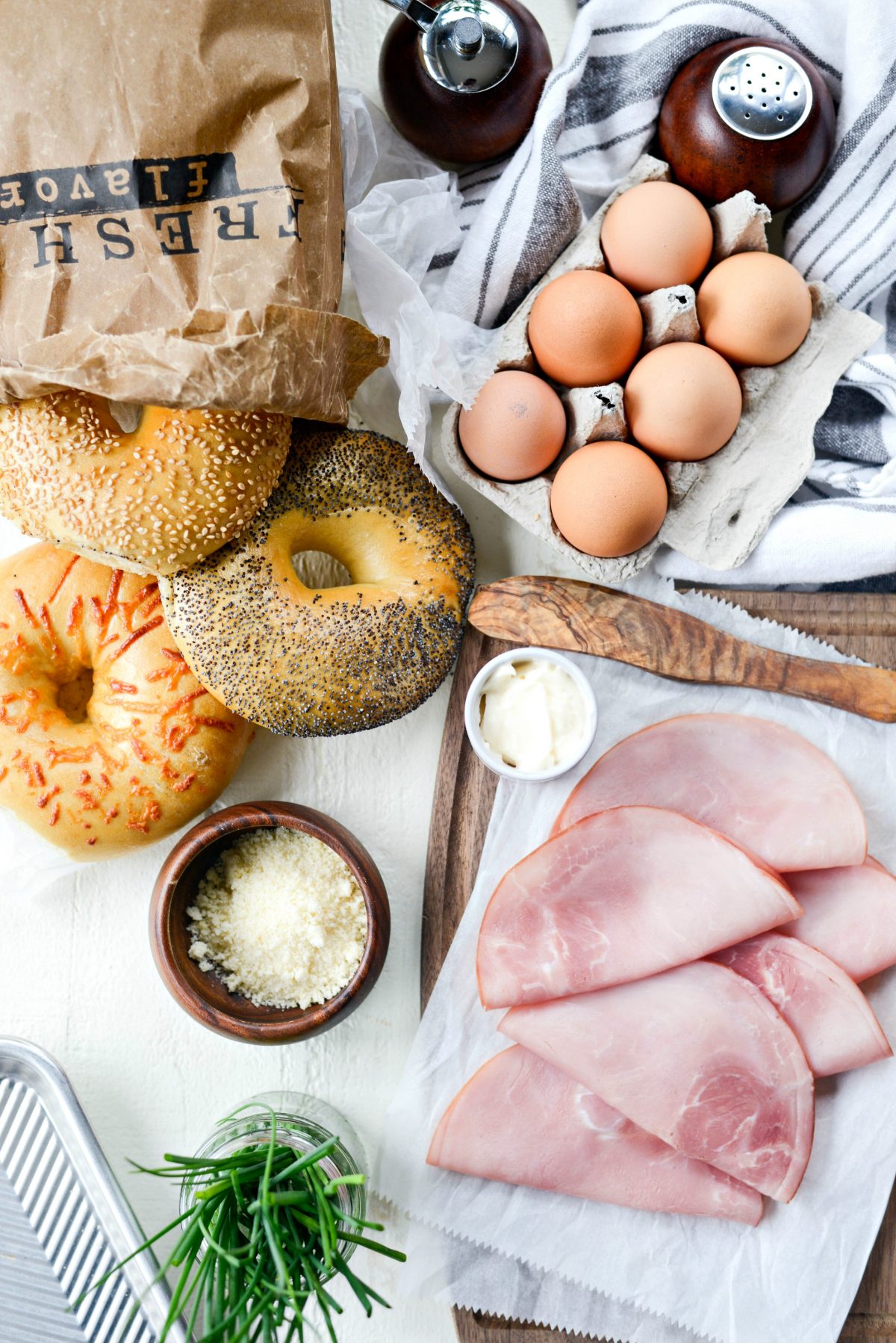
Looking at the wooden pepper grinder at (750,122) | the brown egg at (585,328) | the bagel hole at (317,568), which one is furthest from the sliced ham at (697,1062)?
the wooden pepper grinder at (750,122)

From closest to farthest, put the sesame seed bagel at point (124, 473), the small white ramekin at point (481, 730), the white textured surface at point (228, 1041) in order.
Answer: the sesame seed bagel at point (124, 473)
the small white ramekin at point (481, 730)
the white textured surface at point (228, 1041)

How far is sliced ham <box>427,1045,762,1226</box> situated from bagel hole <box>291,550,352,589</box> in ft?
1.80

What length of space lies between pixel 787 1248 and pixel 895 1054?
22cm

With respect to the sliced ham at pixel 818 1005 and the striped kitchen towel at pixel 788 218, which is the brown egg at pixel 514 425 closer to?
the striped kitchen towel at pixel 788 218

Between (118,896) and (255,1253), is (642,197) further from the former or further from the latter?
(255,1253)

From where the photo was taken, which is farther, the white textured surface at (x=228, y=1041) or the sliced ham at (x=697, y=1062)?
the white textured surface at (x=228, y=1041)

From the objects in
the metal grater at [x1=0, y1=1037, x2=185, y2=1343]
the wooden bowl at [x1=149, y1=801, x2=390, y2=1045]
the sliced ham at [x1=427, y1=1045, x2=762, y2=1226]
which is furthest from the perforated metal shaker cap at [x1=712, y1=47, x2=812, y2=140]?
the metal grater at [x1=0, y1=1037, x2=185, y2=1343]

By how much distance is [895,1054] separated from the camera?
3.35ft

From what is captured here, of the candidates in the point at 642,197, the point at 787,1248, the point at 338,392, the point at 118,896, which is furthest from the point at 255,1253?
the point at 642,197

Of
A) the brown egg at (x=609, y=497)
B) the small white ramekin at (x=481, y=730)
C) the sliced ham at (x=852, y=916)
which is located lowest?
the sliced ham at (x=852, y=916)

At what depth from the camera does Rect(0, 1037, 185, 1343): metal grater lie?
3.38 feet

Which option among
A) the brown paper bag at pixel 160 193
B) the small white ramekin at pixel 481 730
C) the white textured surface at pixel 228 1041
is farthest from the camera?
the white textured surface at pixel 228 1041

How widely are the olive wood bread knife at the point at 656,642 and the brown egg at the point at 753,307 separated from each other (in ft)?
0.90

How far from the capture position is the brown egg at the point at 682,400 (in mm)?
951
